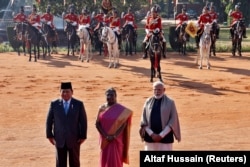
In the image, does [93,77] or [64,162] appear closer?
[64,162]

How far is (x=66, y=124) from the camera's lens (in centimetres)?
917

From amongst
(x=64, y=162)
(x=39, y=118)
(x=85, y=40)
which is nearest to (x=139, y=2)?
(x=85, y=40)

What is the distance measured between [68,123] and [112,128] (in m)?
0.65

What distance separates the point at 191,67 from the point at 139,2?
18.6 m

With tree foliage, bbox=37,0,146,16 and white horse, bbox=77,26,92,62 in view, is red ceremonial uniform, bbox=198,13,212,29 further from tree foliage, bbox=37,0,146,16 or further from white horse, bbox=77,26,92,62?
tree foliage, bbox=37,0,146,16

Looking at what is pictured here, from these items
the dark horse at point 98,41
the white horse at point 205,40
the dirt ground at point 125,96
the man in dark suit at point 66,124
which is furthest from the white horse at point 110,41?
the man in dark suit at point 66,124

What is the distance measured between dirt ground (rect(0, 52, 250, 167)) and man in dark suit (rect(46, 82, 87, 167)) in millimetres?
2032

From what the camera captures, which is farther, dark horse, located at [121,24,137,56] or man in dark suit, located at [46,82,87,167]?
dark horse, located at [121,24,137,56]

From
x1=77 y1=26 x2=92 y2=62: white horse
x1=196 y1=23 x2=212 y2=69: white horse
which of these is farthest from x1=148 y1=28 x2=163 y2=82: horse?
x1=77 y1=26 x2=92 y2=62: white horse

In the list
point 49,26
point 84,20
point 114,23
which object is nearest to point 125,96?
point 114,23

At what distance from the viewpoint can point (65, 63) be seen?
88.3 feet

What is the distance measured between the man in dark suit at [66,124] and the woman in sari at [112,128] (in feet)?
1.16

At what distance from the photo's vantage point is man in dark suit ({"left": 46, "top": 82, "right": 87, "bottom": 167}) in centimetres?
918

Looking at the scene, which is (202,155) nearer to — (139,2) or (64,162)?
(64,162)
